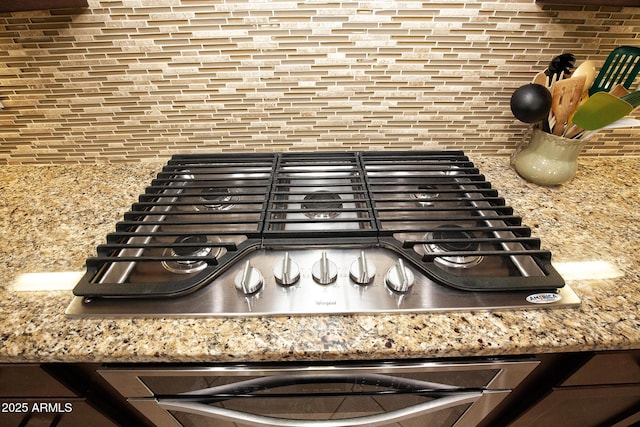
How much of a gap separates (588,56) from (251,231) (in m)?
1.00

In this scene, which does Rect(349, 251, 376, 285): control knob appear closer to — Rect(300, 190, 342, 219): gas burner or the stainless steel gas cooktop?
the stainless steel gas cooktop

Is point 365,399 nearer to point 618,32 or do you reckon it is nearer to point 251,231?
point 251,231

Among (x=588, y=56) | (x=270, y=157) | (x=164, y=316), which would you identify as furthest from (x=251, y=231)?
(x=588, y=56)

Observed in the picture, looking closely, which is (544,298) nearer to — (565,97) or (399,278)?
(399,278)

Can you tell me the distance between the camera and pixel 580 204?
32.7 inches

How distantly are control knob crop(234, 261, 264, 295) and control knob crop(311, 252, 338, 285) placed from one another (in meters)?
0.10

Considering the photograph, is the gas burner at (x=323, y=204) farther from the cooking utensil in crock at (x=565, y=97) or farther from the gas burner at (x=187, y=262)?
the cooking utensil in crock at (x=565, y=97)

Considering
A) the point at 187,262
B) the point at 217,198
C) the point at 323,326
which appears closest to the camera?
the point at 323,326

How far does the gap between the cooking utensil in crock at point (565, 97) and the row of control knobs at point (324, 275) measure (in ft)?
1.94

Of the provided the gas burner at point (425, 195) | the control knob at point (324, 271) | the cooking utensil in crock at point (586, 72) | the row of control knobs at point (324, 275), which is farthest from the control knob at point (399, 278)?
the cooking utensil in crock at point (586, 72)

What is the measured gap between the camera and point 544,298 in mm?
572

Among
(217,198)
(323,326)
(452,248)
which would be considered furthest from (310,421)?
(217,198)

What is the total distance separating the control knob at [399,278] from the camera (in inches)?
23.0

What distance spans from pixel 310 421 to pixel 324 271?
301 mm
